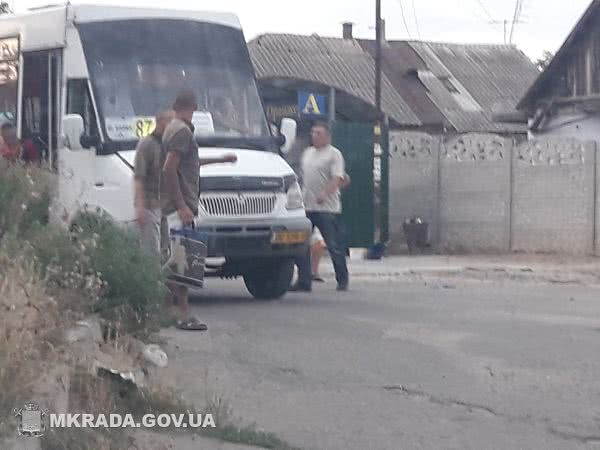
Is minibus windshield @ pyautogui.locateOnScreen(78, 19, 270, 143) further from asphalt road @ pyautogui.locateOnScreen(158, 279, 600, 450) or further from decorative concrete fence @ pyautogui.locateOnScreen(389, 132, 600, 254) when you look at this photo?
decorative concrete fence @ pyautogui.locateOnScreen(389, 132, 600, 254)

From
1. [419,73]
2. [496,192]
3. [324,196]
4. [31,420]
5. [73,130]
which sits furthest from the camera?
[419,73]

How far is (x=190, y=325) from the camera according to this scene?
35.3 feet

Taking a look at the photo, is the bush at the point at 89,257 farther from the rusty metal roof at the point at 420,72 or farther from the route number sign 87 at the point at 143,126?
the rusty metal roof at the point at 420,72

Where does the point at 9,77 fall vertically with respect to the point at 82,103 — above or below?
above

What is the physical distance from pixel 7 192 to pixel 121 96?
12.8 feet

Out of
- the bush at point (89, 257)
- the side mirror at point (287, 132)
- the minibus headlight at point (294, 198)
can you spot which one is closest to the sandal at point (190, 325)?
the bush at point (89, 257)

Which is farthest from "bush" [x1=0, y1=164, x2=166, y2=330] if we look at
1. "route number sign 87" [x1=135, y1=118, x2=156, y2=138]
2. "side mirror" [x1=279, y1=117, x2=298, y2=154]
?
"side mirror" [x1=279, y1=117, x2=298, y2=154]

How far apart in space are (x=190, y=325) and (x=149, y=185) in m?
1.27

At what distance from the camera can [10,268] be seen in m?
7.38

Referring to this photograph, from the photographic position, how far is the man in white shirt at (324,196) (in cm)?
1455

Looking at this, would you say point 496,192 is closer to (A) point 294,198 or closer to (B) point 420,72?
(A) point 294,198

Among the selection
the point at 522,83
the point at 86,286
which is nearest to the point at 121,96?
the point at 86,286

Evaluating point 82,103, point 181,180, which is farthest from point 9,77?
point 181,180

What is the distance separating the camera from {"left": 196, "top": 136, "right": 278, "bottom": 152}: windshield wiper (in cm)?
1310
